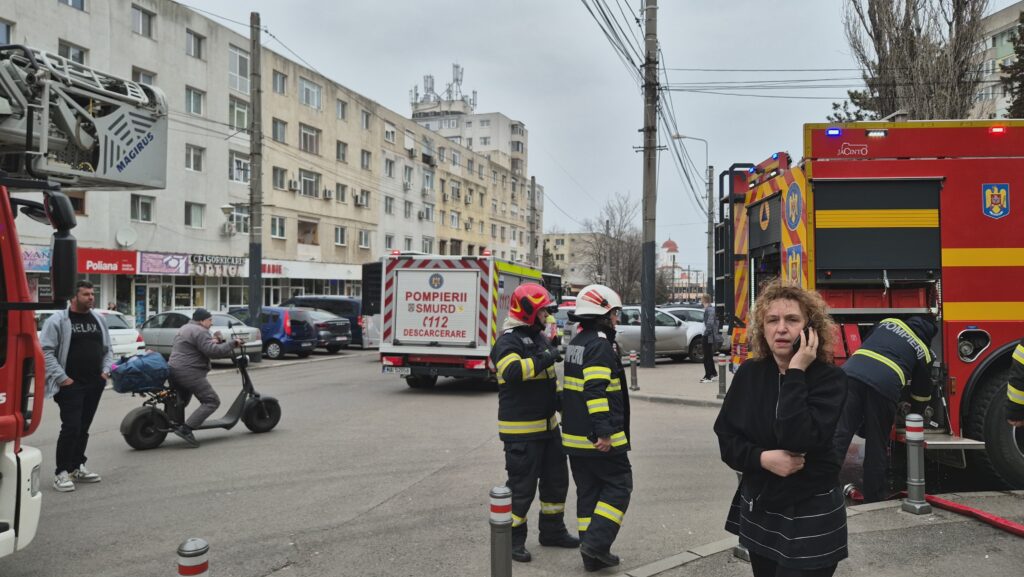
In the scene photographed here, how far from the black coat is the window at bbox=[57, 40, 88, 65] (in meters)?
28.3

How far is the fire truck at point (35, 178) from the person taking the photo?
3.91m

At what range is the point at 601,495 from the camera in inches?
176

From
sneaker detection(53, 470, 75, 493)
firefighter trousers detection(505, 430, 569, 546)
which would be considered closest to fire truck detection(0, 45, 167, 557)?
sneaker detection(53, 470, 75, 493)

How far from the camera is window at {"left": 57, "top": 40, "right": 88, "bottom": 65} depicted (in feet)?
82.1

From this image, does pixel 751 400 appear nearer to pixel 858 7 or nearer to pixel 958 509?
pixel 958 509

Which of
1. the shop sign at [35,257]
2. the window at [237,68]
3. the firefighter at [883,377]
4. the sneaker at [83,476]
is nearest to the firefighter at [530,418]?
the firefighter at [883,377]

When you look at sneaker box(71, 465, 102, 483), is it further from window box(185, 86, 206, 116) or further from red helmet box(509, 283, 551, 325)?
window box(185, 86, 206, 116)

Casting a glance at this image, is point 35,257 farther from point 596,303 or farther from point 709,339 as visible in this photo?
point 596,303

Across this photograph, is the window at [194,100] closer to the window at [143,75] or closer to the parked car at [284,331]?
the window at [143,75]

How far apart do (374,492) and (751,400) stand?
4.44 meters

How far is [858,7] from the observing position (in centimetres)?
2002

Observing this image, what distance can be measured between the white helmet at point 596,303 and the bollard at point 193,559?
2.68 metres

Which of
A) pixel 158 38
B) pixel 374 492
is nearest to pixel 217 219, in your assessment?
pixel 158 38

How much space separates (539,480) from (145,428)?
213 inches
